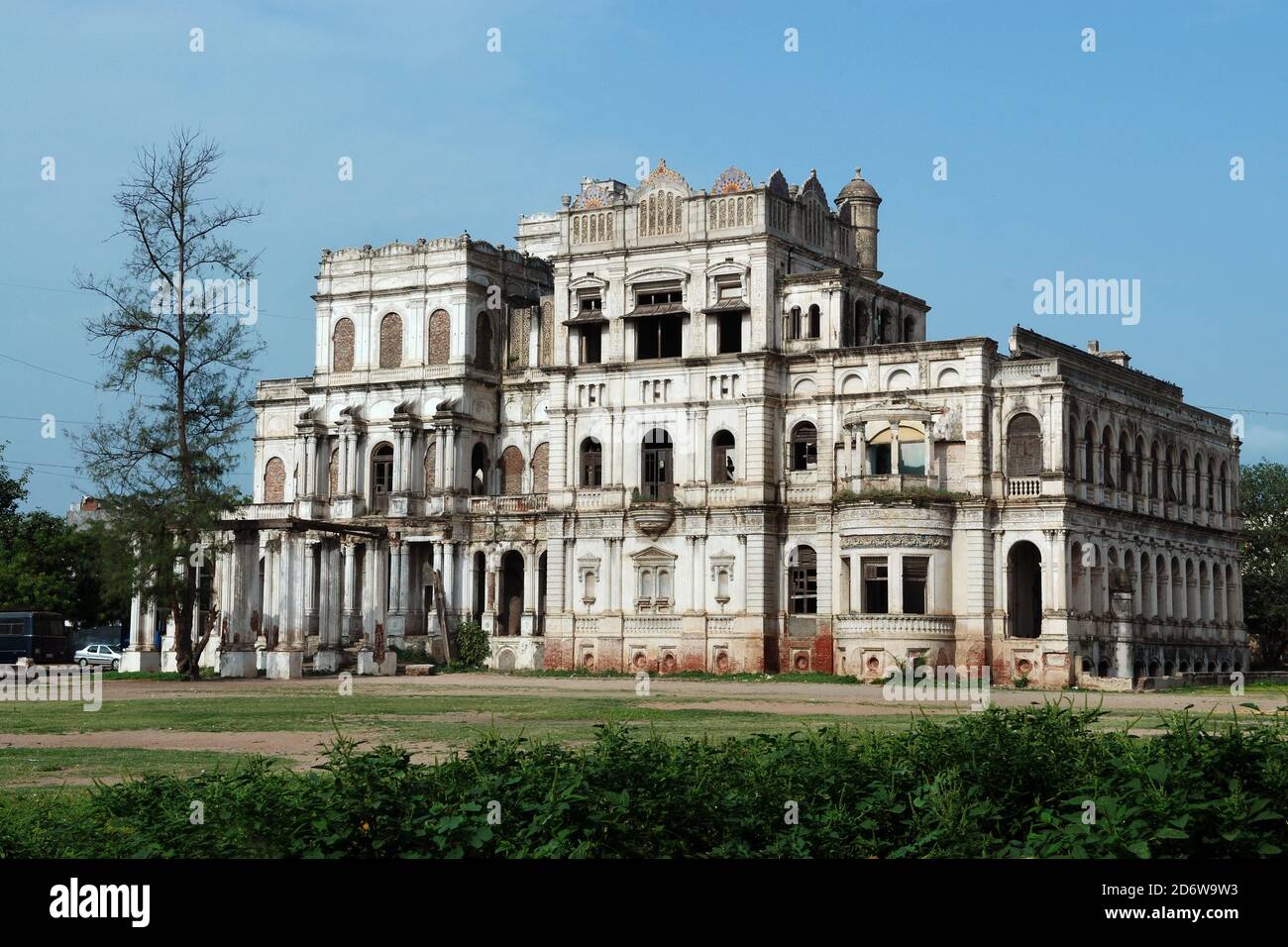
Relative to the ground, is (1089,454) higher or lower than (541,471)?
lower

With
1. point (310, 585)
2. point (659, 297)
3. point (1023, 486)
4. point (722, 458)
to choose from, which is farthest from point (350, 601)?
point (1023, 486)

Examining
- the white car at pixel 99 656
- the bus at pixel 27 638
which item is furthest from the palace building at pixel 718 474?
the white car at pixel 99 656

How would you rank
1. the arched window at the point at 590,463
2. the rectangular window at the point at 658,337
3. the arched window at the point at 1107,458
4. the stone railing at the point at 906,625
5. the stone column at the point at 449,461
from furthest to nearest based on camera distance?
the stone column at the point at 449,461
the arched window at the point at 590,463
the rectangular window at the point at 658,337
the arched window at the point at 1107,458
the stone railing at the point at 906,625

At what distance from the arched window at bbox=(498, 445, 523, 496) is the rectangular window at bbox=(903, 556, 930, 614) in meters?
21.3

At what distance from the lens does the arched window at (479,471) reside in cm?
7756

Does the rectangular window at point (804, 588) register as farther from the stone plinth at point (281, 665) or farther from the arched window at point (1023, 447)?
the stone plinth at point (281, 665)

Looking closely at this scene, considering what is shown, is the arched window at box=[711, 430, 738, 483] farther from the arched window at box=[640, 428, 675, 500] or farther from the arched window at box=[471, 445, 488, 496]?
the arched window at box=[471, 445, 488, 496]

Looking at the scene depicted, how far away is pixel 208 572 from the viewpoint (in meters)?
85.6

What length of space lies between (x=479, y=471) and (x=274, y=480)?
13.0 meters

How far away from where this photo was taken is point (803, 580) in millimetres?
66688

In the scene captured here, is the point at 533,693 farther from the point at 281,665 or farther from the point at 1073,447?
the point at 1073,447

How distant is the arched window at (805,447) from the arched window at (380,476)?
66.8 ft

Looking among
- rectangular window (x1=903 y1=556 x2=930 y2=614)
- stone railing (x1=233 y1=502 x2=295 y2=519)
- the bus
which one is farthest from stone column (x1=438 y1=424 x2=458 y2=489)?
the bus
